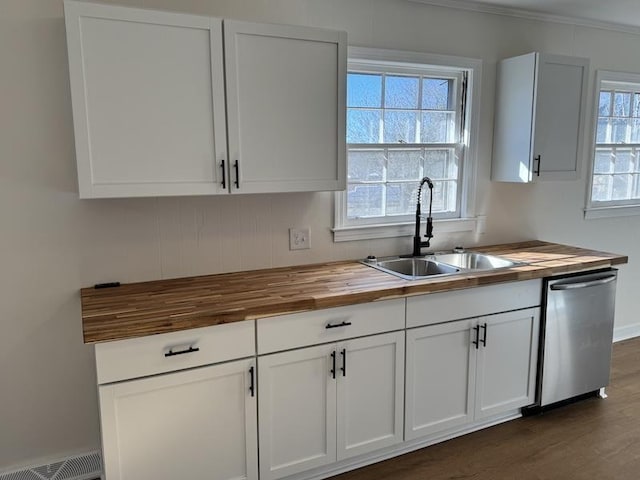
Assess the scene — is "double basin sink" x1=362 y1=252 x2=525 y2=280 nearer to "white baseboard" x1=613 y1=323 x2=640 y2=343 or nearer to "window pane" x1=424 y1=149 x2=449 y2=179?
"window pane" x1=424 y1=149 x2=449 y2=179

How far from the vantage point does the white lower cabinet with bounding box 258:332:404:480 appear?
2.11 metres

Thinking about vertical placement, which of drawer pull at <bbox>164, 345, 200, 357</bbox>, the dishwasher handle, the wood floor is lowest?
the wood floor

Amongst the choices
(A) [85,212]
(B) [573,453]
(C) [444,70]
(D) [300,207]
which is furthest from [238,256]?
(B) [573,453]

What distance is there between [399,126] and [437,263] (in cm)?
87

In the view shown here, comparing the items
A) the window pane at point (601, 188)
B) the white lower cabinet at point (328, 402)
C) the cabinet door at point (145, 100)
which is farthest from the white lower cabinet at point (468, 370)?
the window pane at point (601, 188)

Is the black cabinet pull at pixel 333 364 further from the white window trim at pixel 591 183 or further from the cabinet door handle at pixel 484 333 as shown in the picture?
the white window trim at pixel 591 183

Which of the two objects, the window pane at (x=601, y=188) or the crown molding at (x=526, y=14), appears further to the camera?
the window pane at (x=601, y=188)

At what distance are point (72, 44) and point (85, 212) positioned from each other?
0.75 meters

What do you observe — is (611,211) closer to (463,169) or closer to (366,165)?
(463,169)

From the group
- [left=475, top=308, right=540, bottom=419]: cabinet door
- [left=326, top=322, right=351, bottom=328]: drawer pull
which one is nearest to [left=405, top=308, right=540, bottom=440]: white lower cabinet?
[left=475, top=308, right=540, bottom=419]: cabinet door

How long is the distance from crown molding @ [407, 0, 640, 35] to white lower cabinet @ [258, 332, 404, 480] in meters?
2.04

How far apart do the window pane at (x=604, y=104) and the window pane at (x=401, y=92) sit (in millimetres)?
1726

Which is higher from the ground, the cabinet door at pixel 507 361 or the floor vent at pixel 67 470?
the cabinet door at pixel 507 361

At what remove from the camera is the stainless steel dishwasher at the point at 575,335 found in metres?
2.79
